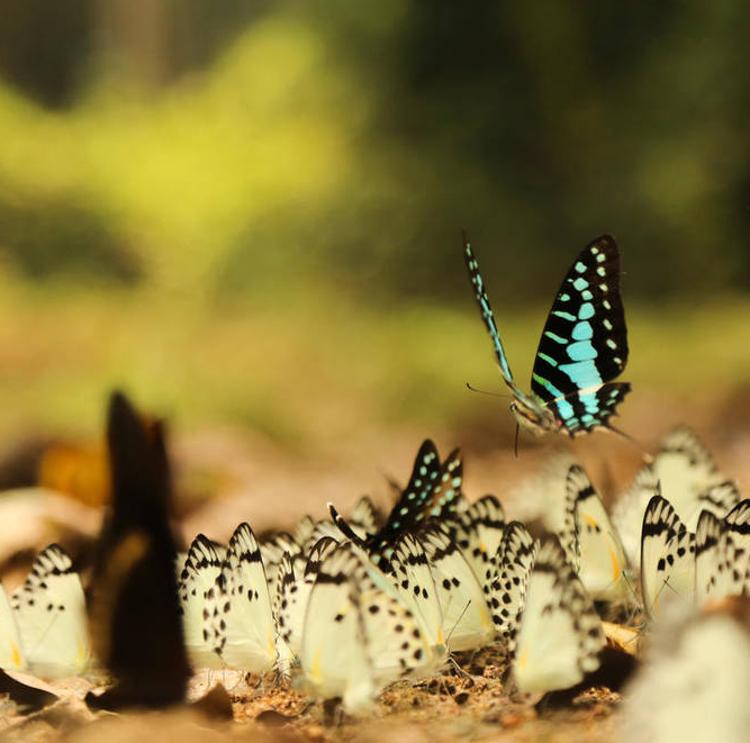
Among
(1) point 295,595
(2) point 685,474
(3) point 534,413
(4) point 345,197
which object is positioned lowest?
(1) point 295,595

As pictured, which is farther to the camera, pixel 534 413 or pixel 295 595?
pixel 534 413

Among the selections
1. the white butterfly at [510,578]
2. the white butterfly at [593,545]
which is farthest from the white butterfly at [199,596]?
the white butterfly at [593,545]

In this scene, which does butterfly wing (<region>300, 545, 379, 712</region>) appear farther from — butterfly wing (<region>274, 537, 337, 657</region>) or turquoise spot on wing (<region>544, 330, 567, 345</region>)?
turquoise spot on wing (<region>544, 330, 567, 345</region>)

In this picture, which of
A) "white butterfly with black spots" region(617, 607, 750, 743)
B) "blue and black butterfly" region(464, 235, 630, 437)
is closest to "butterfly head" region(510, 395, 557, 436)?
"blue and black butterfly" region(464, 235, 630, 437)

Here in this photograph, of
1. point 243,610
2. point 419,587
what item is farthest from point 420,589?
point 243,610

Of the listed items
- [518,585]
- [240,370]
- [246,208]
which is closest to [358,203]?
[246,208]

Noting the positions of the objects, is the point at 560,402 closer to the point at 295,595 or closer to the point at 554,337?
the point at 554,337

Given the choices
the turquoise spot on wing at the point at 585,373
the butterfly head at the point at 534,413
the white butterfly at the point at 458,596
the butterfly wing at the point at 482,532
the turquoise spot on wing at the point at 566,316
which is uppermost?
the turquoise spot on wing at the point at 566,316

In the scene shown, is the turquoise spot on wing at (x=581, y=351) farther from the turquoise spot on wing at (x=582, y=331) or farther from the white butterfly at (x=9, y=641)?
the white butterfly at (x=9, y=641)
